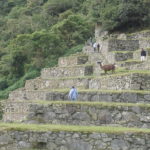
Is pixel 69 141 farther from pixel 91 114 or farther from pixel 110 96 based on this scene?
pixel 110 96

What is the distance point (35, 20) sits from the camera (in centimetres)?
6438

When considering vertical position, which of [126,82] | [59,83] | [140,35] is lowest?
[126,82]

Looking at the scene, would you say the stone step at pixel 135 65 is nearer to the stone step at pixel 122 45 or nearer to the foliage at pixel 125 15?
the stone step at pixel 122 45

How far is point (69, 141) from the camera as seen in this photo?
451 inches

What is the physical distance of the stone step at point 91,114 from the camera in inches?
572

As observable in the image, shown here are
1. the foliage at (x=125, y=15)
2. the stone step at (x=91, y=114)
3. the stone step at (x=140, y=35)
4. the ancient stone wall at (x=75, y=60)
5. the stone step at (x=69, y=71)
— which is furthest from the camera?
the foliage at (x=125, y=15)

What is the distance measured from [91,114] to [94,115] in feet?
0.33

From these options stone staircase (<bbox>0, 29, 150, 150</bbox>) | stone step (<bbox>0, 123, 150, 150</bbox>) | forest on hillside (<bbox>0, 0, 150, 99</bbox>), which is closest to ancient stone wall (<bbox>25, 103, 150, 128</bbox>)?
stone staircase (<bbox>0, 29, 150, 150</bbox>)

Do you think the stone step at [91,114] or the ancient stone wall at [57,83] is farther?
the ancient stone wall at [57,83]

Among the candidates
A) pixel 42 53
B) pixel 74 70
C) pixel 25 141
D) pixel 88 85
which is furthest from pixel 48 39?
pixel 25 141

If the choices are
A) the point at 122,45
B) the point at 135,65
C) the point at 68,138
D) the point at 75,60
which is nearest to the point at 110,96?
the point at 68,138

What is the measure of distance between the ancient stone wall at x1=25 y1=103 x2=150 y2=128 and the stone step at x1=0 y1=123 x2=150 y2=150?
3.09m

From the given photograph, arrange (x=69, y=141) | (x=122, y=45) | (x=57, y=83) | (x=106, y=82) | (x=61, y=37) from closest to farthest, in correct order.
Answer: (x=69, y=141) → (x=106, y=82) → (x=57, y=83) → (x=122, y=45) → (x=61, y=37)

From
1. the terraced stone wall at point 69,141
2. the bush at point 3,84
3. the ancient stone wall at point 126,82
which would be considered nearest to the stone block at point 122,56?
the ancient stone wall at point 126,82
